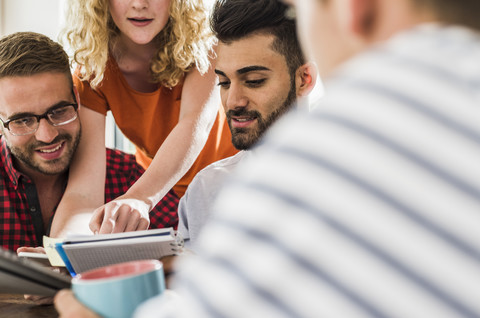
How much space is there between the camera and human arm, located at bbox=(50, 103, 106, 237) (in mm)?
1687

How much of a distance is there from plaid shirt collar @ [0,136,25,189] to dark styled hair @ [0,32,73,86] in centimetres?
27

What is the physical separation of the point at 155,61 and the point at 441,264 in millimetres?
1760

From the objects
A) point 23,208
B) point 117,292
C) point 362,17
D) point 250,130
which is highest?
point 362,17

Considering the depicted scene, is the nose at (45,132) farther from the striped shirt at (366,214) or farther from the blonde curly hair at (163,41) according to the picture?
the striped shirt at (366,214)

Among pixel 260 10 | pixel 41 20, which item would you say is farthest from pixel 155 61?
pixel 41 20

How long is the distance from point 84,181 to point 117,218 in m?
0.50

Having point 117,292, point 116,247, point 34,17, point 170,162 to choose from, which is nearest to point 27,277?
point 116,247

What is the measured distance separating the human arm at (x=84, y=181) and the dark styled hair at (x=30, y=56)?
0.19 metres

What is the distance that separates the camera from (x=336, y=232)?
0.37m

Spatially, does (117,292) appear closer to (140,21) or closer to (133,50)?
(140,21)

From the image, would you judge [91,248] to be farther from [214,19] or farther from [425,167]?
[214,19]

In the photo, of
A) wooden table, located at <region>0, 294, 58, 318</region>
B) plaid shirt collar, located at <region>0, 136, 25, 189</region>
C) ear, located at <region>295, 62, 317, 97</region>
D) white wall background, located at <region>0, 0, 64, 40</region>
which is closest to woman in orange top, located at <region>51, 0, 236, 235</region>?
plaid shirt collar, located at <region>0, 136, 25, 189</region>

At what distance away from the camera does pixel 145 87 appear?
7.02ft

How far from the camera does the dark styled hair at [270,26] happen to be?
180cm
